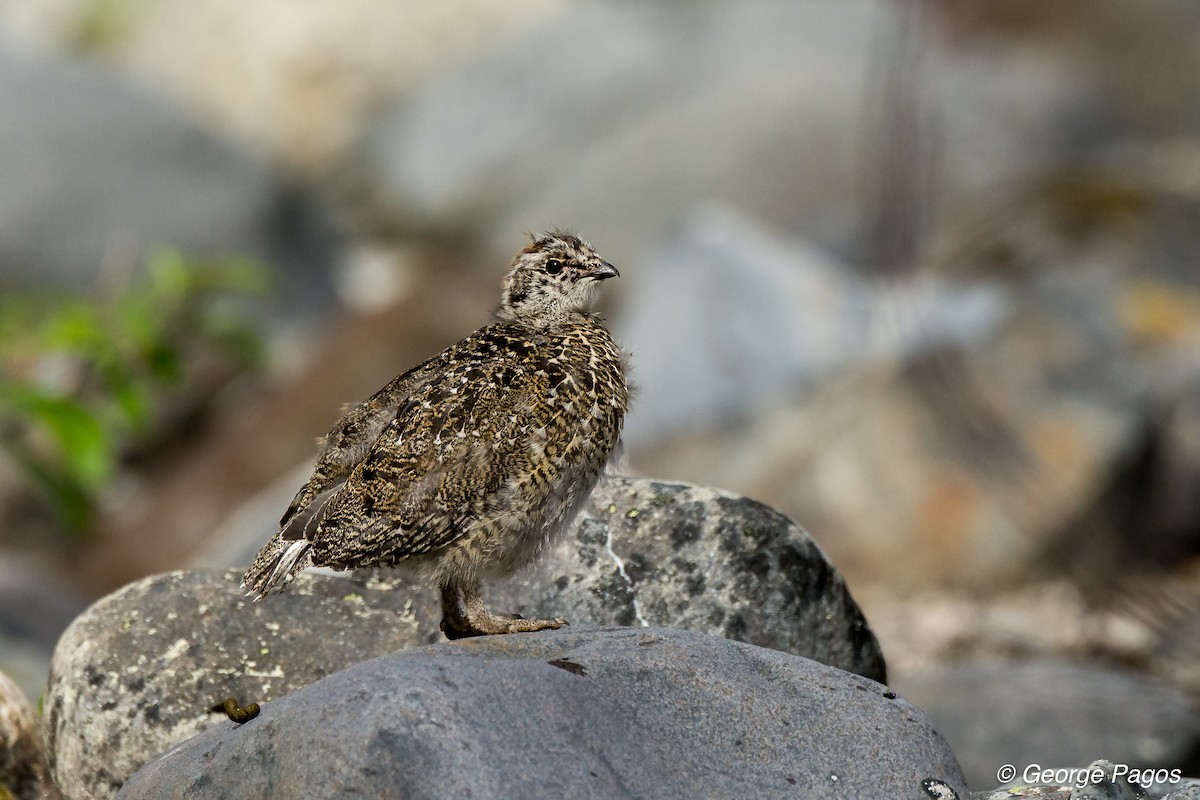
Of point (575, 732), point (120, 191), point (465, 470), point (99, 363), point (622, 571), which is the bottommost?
point (575, 732)

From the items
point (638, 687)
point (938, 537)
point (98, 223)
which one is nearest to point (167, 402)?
point (98, 223)

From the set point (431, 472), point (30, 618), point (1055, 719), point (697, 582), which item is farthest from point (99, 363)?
point (1055, 719)

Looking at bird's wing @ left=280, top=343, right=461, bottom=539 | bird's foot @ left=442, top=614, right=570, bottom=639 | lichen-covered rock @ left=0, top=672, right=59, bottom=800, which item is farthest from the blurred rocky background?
bird's wing @ left=280, top=343, right=461, bottom=539

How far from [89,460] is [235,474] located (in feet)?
21.4

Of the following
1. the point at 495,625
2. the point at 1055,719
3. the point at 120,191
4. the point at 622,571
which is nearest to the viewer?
the point at 495,625

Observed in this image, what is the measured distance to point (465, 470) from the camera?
6.30 metres

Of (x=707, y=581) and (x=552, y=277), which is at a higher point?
(x=552, y=277)

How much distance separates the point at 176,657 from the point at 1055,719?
5.20m

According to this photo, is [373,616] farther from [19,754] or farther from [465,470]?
[19,754]

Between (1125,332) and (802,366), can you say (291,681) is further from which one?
(1125,332)

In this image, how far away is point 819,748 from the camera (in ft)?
18.8

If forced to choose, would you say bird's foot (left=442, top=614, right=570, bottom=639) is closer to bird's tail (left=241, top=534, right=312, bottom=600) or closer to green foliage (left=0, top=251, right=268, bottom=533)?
bird's tail (left=241, top=534, right=312, bottom=600)

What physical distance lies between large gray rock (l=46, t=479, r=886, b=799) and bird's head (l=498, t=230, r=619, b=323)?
38.8 inches

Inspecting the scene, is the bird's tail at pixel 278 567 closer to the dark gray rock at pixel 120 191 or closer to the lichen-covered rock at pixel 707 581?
the lichen-covered rock at pixel 707 581
